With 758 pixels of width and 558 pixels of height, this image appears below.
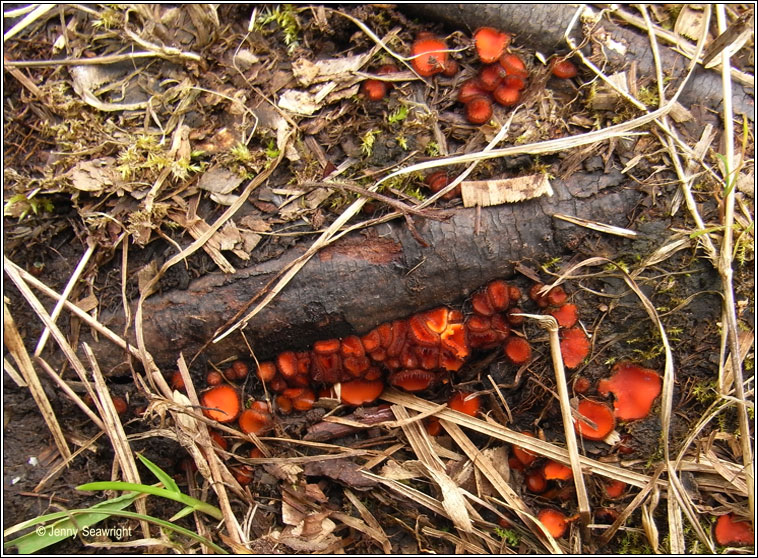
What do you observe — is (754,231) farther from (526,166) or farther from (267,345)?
(267,345)

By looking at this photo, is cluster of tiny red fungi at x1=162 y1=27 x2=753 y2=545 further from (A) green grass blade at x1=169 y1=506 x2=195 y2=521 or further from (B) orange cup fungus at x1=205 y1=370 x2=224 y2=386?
(A) green grass blade at x1=169 y1=506 x2=195 y2=521

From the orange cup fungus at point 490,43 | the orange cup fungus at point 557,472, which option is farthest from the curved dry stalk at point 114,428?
the orange cup fungus at point 490,43

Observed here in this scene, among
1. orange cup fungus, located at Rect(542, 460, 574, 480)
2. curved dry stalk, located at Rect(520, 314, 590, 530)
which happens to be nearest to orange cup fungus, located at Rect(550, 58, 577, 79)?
curved dry stalk, located at Rect(520, 314, 590, 530)

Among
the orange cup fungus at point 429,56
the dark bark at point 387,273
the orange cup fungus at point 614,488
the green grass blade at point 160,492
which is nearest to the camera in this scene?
the green grass blade at point 160,492

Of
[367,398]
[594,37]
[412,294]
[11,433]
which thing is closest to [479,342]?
[412,294]

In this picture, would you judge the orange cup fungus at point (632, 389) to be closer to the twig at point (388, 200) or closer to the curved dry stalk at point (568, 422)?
the curved dry stalk at point (568, 422)

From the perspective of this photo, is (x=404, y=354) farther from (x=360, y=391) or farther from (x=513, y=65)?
(x=513, y=65)

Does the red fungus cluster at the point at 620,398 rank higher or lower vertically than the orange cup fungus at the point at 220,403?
lower
